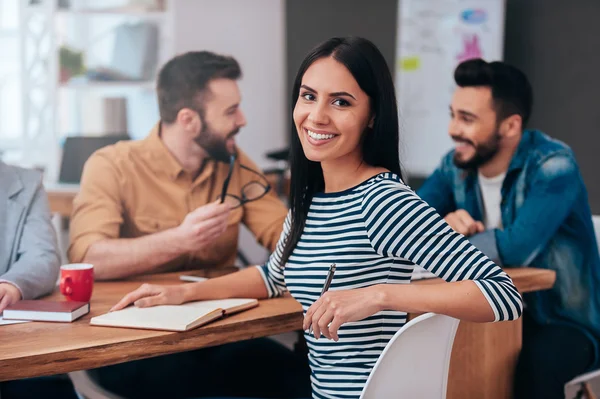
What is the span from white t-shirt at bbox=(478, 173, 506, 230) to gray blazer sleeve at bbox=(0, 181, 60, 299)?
141 cm

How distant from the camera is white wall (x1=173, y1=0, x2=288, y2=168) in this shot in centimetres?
502

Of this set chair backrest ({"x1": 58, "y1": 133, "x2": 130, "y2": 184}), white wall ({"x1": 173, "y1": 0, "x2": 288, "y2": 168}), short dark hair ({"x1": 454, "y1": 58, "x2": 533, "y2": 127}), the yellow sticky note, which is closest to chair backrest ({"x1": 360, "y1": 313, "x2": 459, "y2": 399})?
short dark hair ({"x1": 454, "y1": 58, "x2": 533, "y2": 127})

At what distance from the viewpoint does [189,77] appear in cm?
265

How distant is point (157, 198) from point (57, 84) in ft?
7.51

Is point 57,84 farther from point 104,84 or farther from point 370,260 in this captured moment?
point 370,260

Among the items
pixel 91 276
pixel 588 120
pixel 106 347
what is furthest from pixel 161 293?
pixel 588 120

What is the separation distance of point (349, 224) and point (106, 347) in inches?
21.8

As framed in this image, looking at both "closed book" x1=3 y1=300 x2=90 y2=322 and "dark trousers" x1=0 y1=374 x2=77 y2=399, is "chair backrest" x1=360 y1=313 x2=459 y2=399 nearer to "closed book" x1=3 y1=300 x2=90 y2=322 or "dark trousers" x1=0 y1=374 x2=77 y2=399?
"closed book" x1=3 y1=300 x2=90 y2=322

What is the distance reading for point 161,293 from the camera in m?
1.86

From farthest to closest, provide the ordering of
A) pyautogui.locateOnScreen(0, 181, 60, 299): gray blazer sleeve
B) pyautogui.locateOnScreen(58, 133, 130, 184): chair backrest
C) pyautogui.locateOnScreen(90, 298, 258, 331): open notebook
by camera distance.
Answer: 1. pyautogui.locateOnScreen(58, 133, 130, 184): chair backrest
2. pyautogui.locateOnScreen(0, 181, 60, 299): gray blazer sleeve
3. pyautogui.locateOnScreen(90, 298, 258, 331): open notebook

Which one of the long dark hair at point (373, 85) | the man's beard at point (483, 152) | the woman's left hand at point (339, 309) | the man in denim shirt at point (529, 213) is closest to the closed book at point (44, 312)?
the woman's left hand at point (339, 309)

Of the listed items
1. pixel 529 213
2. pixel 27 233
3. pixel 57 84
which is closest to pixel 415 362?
pixel 529 213

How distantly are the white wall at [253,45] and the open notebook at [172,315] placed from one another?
3.16 metres

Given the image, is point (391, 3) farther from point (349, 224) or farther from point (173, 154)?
point (349, 224)
